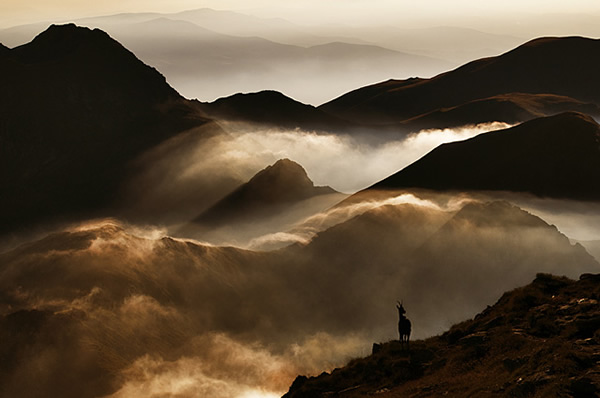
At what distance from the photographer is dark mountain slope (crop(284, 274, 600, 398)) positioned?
40000 mm

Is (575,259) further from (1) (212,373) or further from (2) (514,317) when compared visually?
(2) (514,317)

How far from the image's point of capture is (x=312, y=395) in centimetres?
5981

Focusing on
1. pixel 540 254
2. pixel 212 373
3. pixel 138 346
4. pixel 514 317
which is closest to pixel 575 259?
pixel 540 254

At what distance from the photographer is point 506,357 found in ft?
159

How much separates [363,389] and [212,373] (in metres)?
139

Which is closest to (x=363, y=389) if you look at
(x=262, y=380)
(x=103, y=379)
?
(x=262, y=380)

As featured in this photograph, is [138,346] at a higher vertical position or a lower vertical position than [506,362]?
lower

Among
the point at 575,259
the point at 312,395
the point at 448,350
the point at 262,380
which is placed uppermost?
the point at 448,350

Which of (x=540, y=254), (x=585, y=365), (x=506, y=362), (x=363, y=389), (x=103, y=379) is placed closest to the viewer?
(x=585, y=365)

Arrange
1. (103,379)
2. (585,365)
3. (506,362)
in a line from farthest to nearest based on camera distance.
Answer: (103,379) → (506,362) → (585,365)

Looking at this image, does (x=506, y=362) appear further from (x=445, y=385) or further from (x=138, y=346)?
(x=138, y=346)

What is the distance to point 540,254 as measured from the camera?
19612cm

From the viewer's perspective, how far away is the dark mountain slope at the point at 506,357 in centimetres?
4000

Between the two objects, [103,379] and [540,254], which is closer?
[103,379]
